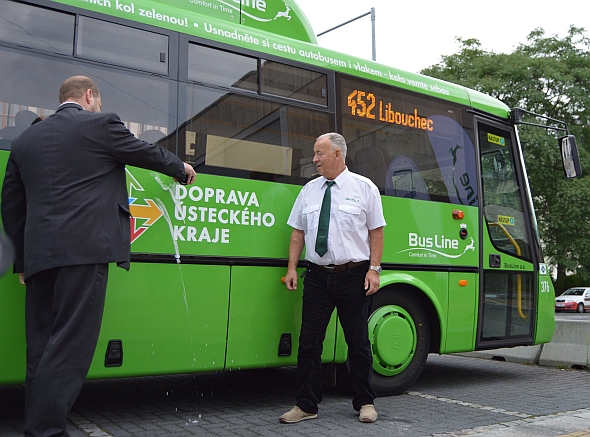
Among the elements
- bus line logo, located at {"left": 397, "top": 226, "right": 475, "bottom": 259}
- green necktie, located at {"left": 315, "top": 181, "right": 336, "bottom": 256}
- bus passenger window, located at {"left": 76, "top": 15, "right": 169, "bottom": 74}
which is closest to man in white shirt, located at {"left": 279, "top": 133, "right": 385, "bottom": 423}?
green necktie, located at {"left": 315, "top": 181, "right": 336, "bottom": 256}

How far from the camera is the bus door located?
698 cm

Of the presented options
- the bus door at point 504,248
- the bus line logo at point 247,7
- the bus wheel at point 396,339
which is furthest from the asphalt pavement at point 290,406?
the bus line logo at point 247,7

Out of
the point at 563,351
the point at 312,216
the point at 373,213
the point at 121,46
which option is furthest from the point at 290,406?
the point at 563,351

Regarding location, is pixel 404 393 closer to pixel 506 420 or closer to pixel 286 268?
pixel 506 420

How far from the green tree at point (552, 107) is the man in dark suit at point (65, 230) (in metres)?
24.4

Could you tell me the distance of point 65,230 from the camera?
3.70 meters

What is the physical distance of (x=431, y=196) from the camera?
6531 millimetres

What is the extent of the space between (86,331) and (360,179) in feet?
8.29

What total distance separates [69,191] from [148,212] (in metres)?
1.04

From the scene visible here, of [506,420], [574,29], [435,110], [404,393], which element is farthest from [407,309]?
[574,29]

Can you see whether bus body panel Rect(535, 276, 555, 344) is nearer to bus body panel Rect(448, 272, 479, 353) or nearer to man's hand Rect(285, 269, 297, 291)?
bus body panel Rect(448, 272, 479, 353)

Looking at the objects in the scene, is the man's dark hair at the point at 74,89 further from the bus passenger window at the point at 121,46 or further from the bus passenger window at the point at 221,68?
the bus passenger window at the point at 221,68

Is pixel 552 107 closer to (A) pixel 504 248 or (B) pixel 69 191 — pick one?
(A) pixel 504 248

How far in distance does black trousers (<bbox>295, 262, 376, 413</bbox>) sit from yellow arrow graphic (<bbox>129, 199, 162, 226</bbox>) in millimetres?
1308
